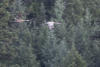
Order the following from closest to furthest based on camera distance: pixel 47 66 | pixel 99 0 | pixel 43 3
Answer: pixel 47 66, pixel 99 0, pixel 43 3

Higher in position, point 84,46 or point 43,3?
point 43,3

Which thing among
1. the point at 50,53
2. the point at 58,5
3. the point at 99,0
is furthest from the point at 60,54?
the point at 99,0

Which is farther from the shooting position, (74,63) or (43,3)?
(43,3)

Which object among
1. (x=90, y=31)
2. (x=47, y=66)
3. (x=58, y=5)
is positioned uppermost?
(x=58, y=5)

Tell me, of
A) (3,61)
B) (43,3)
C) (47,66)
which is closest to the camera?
(3,61)

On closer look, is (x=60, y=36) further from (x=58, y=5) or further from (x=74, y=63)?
(x=74, y=63)

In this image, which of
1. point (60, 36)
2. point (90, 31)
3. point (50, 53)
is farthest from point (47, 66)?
point (90, 31)
